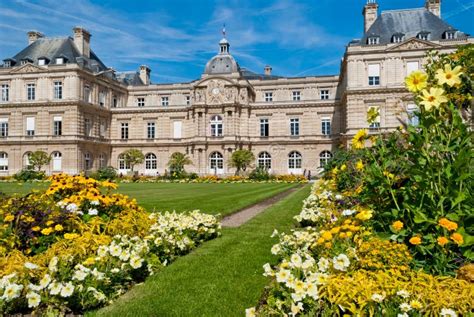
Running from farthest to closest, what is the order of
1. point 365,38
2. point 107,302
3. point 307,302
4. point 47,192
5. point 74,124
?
point 74,124, point 365,38, point 47,192, point 107,302, point 307,302

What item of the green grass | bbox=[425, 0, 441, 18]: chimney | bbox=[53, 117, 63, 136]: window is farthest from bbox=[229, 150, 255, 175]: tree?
the green grass

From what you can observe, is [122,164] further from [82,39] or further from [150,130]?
[82,39]

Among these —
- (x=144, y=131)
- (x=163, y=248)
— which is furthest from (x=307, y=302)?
(x=144, y=131)

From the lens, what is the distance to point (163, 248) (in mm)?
5840

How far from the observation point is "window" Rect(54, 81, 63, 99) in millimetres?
38938

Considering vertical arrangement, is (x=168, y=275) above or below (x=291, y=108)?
below

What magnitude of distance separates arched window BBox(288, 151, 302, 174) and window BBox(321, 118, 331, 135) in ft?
12.1

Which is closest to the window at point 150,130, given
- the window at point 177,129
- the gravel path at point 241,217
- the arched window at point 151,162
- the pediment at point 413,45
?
the arched window at point 151,162

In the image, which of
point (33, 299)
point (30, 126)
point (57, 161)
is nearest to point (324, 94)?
point (57, 161)

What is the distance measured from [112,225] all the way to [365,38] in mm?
34001

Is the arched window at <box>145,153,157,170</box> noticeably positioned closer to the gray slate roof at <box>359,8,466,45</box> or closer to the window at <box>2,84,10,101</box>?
the window at <box>2,84,10,101</box>

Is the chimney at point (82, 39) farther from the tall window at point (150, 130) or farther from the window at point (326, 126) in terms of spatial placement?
the window at point (326, 126)

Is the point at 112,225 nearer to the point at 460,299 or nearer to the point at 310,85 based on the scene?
the point at 460,299

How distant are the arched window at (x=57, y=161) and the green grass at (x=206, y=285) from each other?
36.7 metres
